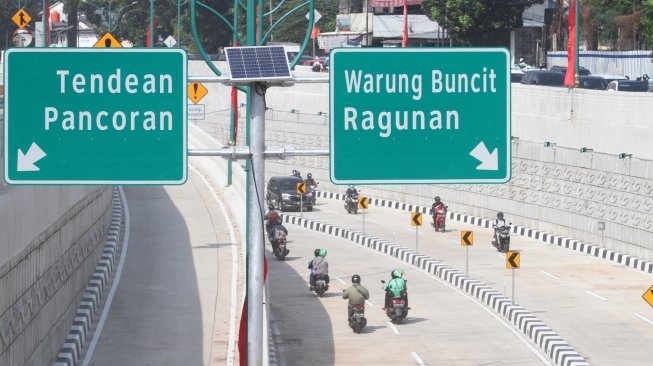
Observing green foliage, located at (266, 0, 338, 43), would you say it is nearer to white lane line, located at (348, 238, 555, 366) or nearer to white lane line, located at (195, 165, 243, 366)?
white lane line, located at (195, 165, 243, 366)

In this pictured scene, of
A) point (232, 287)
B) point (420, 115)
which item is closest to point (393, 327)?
point (232, 287)

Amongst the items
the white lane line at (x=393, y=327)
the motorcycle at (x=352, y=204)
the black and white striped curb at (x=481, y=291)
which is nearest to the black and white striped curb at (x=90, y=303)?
the white lane line at (x=393, y=327)

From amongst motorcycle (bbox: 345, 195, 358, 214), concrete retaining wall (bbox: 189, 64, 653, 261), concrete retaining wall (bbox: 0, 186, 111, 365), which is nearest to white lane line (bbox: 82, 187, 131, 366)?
concrete retaining wall (bbox: 0, 186, 111, 365)

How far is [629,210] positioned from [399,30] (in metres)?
52.3

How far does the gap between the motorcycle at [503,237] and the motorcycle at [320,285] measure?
9.16 m

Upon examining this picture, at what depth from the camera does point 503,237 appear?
134 ft

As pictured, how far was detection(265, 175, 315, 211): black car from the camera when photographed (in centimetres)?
5103

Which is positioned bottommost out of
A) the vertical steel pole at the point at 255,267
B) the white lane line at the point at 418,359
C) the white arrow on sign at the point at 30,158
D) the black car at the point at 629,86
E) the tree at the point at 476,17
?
the white lane line at the point at 418,359

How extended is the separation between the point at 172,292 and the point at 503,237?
502 inches

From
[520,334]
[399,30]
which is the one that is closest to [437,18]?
[399,30]

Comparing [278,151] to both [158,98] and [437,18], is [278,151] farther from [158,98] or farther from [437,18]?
[437,18]

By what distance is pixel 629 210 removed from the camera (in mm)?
39438

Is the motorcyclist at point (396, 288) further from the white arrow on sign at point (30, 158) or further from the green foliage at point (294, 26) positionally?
the green foliage at point (294, 26)

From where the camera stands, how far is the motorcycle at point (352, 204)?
50.9 m
